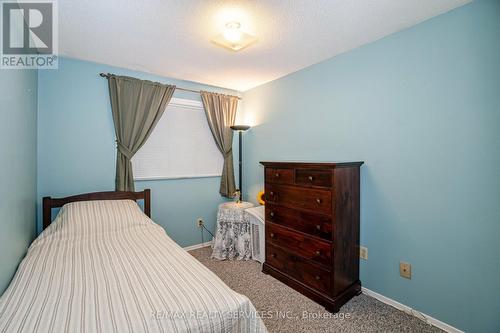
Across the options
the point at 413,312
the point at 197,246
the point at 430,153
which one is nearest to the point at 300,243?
the point at 413,312

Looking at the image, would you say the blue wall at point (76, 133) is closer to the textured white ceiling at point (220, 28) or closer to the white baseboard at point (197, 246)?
the textured white ceiling at point (220, 28)

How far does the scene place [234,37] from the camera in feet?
6.02

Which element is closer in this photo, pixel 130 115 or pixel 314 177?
pixel 314 177

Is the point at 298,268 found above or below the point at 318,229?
below

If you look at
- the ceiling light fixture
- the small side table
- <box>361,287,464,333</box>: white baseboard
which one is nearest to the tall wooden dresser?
<box>361,287,464,333</box>: white baseboard

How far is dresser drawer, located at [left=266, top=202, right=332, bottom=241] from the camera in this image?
1.97m

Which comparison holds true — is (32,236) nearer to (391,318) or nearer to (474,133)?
(391,318)

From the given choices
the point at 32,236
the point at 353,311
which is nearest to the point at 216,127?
the point at 32,236

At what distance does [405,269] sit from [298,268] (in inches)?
35.0

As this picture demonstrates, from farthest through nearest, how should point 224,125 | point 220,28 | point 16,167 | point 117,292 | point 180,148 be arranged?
point 224,125
point 180,148
point 220,28
point 16,167
point 117,292

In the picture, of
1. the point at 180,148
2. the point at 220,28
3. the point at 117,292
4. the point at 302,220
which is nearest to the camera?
the point at 117,292

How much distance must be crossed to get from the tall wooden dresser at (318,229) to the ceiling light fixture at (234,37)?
115 cm

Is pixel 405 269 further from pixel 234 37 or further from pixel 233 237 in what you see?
pixel 234 37

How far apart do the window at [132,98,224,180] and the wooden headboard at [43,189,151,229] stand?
26cm
